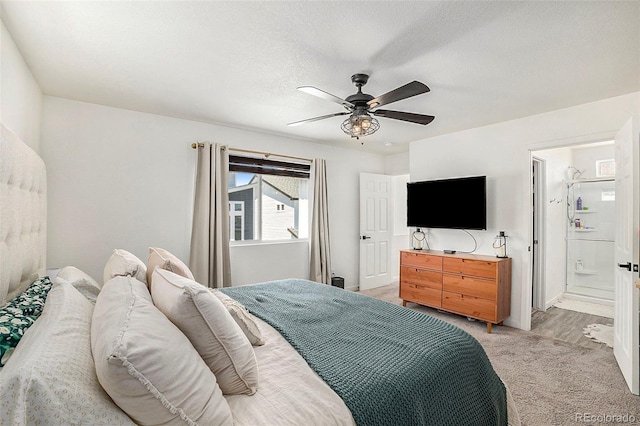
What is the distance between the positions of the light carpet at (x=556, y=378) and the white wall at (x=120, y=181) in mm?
3010

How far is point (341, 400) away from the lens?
1.16 metres

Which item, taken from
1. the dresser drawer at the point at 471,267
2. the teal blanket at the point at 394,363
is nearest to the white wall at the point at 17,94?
the teal blanket at the point at 394,363

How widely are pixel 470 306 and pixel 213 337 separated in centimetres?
345

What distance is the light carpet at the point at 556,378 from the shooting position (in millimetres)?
2129

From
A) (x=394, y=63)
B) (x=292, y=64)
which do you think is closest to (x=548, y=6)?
(x=394, y=63)

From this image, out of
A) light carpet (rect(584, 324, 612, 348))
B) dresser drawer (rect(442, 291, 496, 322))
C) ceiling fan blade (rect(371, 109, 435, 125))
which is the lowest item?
light carpet (rect(584, 324, 612, 348))

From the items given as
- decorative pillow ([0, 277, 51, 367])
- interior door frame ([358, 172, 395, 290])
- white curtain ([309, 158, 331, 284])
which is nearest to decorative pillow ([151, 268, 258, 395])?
decorative pillow ([0, 277, 51, 367])

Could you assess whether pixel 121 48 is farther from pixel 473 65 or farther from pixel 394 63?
pixel 473 65

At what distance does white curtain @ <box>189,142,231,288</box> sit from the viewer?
3.68 metres

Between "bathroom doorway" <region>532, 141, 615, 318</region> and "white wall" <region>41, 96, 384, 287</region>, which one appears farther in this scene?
"bathroom doorway" <region>532, 141, 615, 318</region>

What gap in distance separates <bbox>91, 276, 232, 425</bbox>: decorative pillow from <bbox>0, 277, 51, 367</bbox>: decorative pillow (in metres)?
0.20

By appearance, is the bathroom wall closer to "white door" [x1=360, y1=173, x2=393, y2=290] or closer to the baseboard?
the baseboard

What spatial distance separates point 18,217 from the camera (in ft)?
5.38

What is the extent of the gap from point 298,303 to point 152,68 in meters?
2.15
